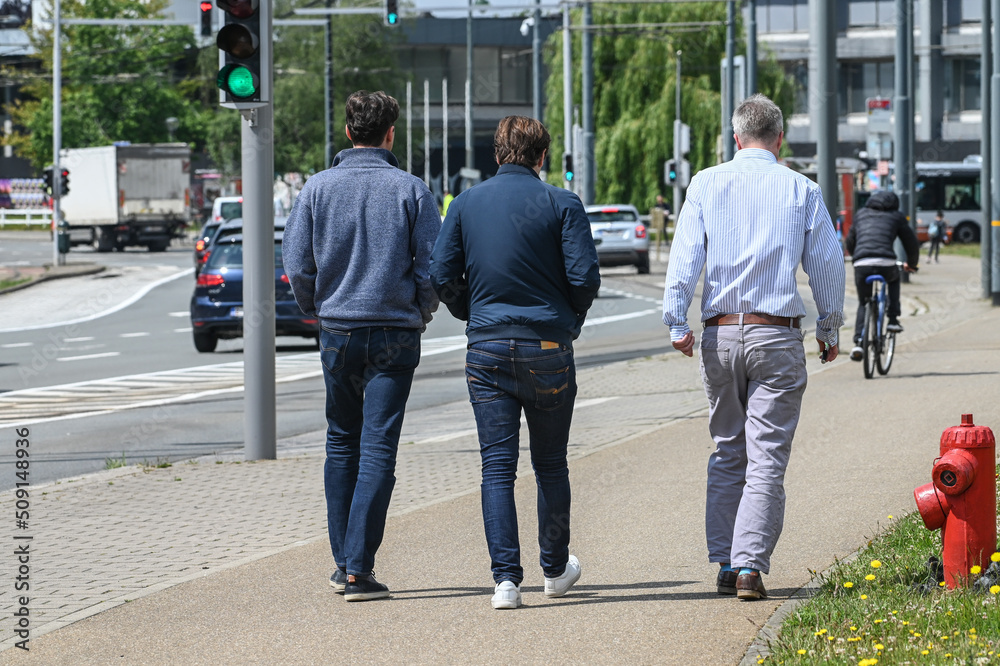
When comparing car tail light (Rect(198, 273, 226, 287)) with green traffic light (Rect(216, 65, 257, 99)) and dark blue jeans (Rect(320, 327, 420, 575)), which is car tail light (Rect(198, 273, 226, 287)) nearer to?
green traffic light (Rect(216, 65, 257, 99))

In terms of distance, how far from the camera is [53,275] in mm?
37188

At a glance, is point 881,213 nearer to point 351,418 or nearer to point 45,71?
point 351,418

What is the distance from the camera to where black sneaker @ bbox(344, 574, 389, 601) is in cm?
566

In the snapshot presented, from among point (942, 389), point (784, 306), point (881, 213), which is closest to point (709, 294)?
point (784, 306)

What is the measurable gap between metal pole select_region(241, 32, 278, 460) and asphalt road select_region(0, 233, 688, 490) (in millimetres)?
774

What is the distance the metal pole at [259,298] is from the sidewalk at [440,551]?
10.5 inches

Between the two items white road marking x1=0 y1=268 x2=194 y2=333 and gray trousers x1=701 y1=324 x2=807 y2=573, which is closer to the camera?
gray trousers x1=701 y1=324 x2=807 y2=573

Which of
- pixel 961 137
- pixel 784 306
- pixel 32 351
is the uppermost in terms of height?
pixel 961 137

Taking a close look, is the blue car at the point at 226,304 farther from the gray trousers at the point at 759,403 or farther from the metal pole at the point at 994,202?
the gray trousers at the point at 759,403

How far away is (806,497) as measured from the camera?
763cm

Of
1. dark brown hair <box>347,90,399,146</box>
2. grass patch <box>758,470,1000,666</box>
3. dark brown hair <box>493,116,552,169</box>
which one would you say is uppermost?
dark brown hair <box>347,90,399,146</box>

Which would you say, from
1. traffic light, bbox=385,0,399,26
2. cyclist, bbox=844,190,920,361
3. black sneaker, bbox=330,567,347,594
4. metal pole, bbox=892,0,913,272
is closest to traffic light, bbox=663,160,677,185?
metal pole, bbox=892,0,913,272

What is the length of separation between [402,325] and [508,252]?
0.56 m

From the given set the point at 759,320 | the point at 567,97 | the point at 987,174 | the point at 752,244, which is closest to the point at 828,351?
the point at 759,320
